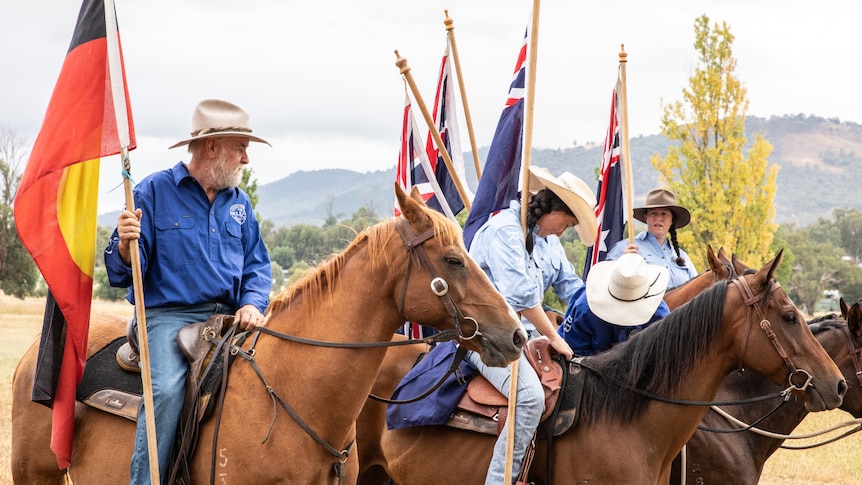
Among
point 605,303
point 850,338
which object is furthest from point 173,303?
point 850,338

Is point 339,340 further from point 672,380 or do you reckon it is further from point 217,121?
point 672,380

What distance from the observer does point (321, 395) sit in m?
4.64

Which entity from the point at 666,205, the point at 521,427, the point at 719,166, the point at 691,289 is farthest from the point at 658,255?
the point at 719,166

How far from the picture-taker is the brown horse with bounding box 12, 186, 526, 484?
4527 mm

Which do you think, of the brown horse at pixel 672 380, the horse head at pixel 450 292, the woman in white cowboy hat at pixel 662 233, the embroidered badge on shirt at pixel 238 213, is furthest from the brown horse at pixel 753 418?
the embroidered badge on shirt at pixel 238 213

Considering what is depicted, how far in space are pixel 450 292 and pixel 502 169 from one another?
1942 mm

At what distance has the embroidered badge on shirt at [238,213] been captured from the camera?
17.6ft

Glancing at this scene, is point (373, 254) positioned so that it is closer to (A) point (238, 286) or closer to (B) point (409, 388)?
(A) point (238, 286)

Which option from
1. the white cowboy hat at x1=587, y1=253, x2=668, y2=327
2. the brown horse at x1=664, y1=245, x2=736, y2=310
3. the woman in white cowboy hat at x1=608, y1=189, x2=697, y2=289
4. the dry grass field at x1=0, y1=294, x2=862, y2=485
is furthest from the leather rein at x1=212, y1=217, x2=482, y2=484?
the dry grass field at x1=0, y1=294, x2=862, y2=485

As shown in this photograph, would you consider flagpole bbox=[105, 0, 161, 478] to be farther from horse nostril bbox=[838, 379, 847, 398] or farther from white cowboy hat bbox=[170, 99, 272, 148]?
horse nostril bbox=[838, 379, 847, 398]

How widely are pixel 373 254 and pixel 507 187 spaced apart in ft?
5.96

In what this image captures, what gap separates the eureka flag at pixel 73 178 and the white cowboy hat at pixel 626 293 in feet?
10.9

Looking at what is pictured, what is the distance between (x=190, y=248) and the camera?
16.7 ft

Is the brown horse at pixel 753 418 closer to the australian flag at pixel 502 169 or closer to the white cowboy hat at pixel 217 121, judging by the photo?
the australian flag at pixel 502 169
